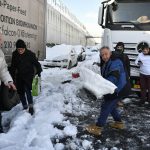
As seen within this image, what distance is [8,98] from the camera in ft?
26.1

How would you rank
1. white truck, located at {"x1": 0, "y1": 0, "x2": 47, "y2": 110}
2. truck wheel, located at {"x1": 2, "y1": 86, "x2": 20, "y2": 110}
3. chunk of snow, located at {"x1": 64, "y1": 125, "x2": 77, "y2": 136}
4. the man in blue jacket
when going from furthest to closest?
white truck, located at {"x1": 0, "y1": 0, "x2": 47, "y2": 110}, truck wheel, located at {"x1": 2, "y1": 86, "x2": 20, "y2": 110}, chunk of snow, located at {"x1": 64, "y1": 125, "x2": 77, "y2": 136}, the man in blue jacket

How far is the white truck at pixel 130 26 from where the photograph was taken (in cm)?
1041

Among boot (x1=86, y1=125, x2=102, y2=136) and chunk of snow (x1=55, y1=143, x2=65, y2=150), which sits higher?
boot (x1=86, y1=125, x2=102, y2=136)

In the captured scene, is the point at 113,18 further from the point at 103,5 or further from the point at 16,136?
the point at 16,136

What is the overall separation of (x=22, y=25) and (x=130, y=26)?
9.89 ft

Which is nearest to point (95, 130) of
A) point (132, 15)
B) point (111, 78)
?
point (111, 78)

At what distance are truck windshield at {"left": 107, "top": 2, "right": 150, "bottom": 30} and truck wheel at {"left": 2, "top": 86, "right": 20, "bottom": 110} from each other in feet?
11.6

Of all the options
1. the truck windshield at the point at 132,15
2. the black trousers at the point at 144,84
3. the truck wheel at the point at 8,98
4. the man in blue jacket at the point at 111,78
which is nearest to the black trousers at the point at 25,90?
the truck wheel at the point at 8,98

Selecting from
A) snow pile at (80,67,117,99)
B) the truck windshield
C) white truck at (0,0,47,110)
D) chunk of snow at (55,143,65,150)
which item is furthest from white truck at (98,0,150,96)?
chunk of snow at (55,143,65,150)

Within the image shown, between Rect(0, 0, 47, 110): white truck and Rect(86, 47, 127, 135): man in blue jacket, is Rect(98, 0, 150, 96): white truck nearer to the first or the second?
Rect(0, 0, 47, 110): white truck

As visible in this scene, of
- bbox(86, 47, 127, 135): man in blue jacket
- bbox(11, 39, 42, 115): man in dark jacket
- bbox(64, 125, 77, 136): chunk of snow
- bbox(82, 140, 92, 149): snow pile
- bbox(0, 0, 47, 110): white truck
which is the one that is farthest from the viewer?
bbox(11, 39, 42, 115): man in dark jacket

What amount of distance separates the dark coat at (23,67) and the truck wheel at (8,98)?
332 millimetres

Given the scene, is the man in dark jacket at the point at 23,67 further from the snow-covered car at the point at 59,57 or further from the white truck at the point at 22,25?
the snow-covered car at the point at 59,57

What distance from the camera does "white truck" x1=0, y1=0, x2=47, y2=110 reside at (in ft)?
25.9
